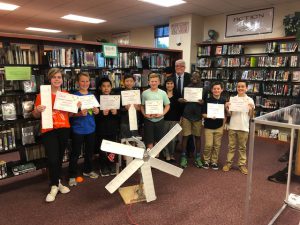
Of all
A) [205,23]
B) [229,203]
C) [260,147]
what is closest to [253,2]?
[205,23]

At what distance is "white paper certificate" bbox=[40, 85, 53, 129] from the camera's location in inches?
100

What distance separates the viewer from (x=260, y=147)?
4582 millimetres

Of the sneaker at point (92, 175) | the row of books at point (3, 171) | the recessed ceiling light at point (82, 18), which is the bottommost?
the sneaker at point (92, 175)

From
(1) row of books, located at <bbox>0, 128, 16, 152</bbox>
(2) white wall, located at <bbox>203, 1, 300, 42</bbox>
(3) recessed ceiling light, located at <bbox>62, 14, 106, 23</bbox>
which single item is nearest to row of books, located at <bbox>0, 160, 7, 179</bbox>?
(1) row of books, located at <bbox>0, 128, 16, 152</bbox>

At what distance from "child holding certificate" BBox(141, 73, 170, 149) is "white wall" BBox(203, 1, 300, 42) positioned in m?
3.85

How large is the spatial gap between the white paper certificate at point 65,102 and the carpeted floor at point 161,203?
3.26 ft

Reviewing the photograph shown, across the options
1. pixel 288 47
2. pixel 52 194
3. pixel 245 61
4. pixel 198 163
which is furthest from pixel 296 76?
pixel 52 194

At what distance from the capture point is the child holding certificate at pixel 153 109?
3.15 m

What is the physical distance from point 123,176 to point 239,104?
1793 millimetres

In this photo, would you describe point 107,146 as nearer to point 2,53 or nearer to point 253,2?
point 2,53

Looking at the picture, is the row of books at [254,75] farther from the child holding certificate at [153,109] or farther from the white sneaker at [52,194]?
the white sneaker at [52,194]

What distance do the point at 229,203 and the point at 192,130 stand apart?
125 cm

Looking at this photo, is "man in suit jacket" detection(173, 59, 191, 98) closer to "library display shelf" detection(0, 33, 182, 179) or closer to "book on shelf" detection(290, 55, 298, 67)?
"library display shelf" detection(0, 33, 182, 179)

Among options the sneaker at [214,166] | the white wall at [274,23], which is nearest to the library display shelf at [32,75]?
the sneaker at [214,166]
